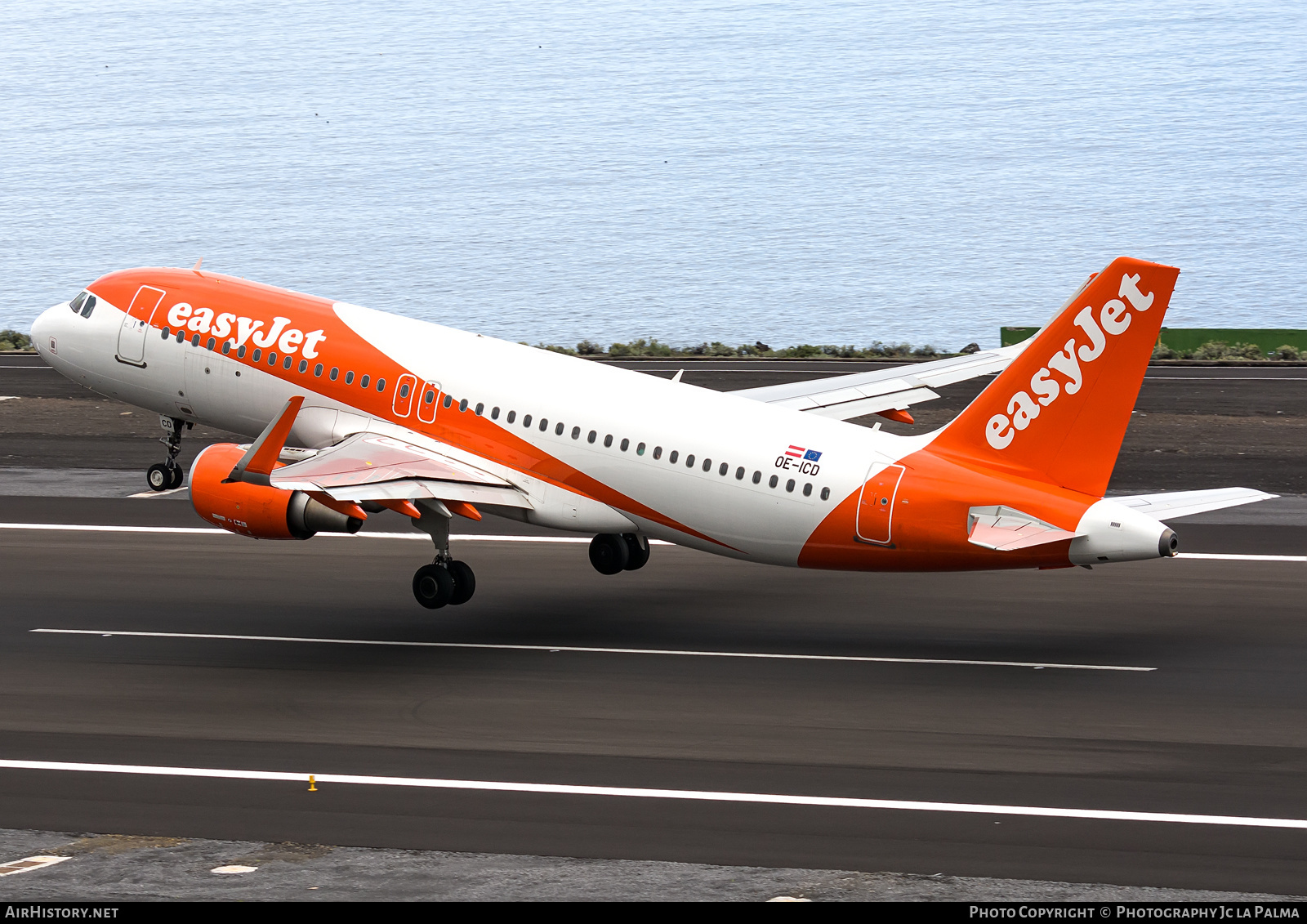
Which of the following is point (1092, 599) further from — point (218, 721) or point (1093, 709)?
point (218, 721)

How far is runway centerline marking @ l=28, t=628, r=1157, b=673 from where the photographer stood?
93.4 ft

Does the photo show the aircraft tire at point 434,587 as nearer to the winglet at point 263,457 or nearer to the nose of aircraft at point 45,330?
the winglet at point 263,457

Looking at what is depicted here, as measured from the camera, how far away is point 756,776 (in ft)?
75.0

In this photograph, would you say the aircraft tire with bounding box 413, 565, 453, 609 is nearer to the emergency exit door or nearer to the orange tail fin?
the emergency exit door

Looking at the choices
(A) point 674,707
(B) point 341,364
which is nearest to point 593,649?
(A) point 674,707

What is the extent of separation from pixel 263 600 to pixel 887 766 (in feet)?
51.5

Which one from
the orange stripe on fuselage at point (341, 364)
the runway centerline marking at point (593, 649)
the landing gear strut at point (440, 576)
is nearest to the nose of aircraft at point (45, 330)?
the orange stripe on fuselage at point (341, 364)

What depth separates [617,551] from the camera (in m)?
34.6

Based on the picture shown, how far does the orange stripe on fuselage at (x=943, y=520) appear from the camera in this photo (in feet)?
88.7

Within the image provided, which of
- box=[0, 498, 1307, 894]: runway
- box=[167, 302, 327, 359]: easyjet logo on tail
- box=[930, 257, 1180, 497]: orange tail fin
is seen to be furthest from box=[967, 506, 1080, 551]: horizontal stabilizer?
box=[167, 302, 327, 359]: easyjet logo on tail

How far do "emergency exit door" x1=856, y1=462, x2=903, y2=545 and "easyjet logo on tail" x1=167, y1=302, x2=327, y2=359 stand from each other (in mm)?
12151

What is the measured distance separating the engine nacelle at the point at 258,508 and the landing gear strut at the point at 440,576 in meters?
2.25

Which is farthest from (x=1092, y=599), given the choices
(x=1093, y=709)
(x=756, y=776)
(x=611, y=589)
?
(x=756, y=776)

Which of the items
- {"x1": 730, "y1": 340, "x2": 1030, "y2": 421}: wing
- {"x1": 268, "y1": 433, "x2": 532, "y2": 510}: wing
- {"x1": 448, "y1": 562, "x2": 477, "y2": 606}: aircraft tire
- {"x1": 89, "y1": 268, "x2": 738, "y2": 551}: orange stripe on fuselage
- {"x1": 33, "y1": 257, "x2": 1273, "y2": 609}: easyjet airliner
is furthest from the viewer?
{"x1": 730, "y1": 340, "x2": 1030, "y2": 421}: wing
